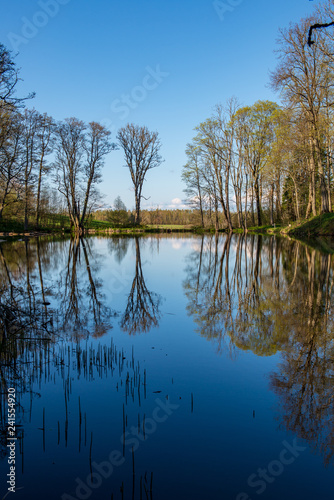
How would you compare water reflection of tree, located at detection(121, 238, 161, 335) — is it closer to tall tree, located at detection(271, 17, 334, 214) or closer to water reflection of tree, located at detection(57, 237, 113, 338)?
water reflection of tree, located at detection(57, 237, 113, 338)

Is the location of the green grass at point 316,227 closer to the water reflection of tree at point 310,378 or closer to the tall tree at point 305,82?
the tall tree at point 305,82

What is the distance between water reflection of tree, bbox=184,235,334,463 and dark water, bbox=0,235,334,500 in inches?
0.9

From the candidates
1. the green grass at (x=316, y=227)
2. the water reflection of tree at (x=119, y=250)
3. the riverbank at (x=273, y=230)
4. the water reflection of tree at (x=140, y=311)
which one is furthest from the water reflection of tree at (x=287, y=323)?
the riverbank at (x=273, y=230)

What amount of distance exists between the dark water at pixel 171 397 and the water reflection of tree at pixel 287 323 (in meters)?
0.02

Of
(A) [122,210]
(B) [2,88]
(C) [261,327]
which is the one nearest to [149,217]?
(A) [122,210]

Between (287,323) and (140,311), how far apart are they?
303 centimetres

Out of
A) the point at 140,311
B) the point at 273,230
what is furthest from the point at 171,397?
the point at 273,230

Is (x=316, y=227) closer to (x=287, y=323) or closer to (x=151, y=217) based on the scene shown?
(x=287, y=323)

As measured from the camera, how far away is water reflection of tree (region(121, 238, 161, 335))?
622 centimetres

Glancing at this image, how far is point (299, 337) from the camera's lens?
5.29 m

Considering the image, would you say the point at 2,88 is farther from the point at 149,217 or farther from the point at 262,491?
the point at 149,217

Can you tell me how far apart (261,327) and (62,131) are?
37637 mm

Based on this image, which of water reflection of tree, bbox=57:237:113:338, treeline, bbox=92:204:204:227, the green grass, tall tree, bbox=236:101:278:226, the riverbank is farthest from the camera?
treeline, bbox=92:204:204:227

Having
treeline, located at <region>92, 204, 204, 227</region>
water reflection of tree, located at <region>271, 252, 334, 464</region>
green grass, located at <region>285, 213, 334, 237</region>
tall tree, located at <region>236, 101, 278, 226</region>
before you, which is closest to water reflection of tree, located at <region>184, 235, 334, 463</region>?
water reflection of tree, located at <region>271, 252, 334, 464</region>
